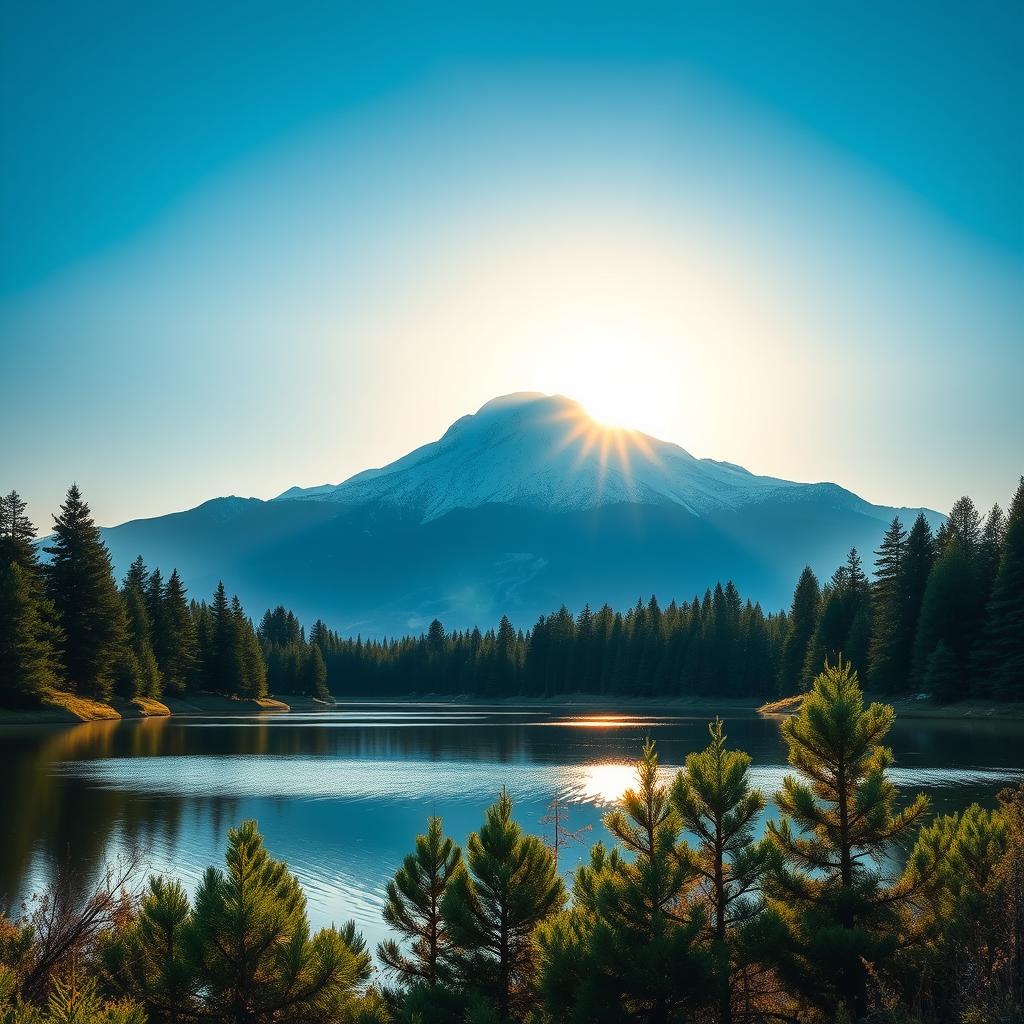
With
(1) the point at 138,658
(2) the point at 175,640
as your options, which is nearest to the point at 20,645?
(1) the point at 138,658

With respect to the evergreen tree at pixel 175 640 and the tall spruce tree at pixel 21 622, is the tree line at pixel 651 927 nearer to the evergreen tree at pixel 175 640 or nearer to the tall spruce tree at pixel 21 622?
the tall spruce tree at pixel 21 622

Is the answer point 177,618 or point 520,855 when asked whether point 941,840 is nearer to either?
point 520,855

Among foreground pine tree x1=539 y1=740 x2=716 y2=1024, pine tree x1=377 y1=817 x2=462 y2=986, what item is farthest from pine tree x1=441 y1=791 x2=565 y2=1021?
foreground pine tree x1=539 y1=740 x2=716 y2=1024

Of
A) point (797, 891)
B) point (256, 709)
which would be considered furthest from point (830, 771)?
point (256, 709)

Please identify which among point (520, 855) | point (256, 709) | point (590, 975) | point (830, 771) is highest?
point (830, 771)

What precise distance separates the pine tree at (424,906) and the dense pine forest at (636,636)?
30736mm

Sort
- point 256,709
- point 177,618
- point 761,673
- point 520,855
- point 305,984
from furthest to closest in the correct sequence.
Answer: point 761,673, point 256,709, point 177,618, point 520,855, point 305,984

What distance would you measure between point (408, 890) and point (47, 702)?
67.7 m

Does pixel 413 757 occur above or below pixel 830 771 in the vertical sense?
below

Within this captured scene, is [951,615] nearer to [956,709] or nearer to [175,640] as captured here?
[956,709]

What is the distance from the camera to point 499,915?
396 inches

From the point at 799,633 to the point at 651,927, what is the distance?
344ft

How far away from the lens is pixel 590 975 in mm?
8828

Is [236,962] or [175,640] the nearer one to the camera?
[236,962]
